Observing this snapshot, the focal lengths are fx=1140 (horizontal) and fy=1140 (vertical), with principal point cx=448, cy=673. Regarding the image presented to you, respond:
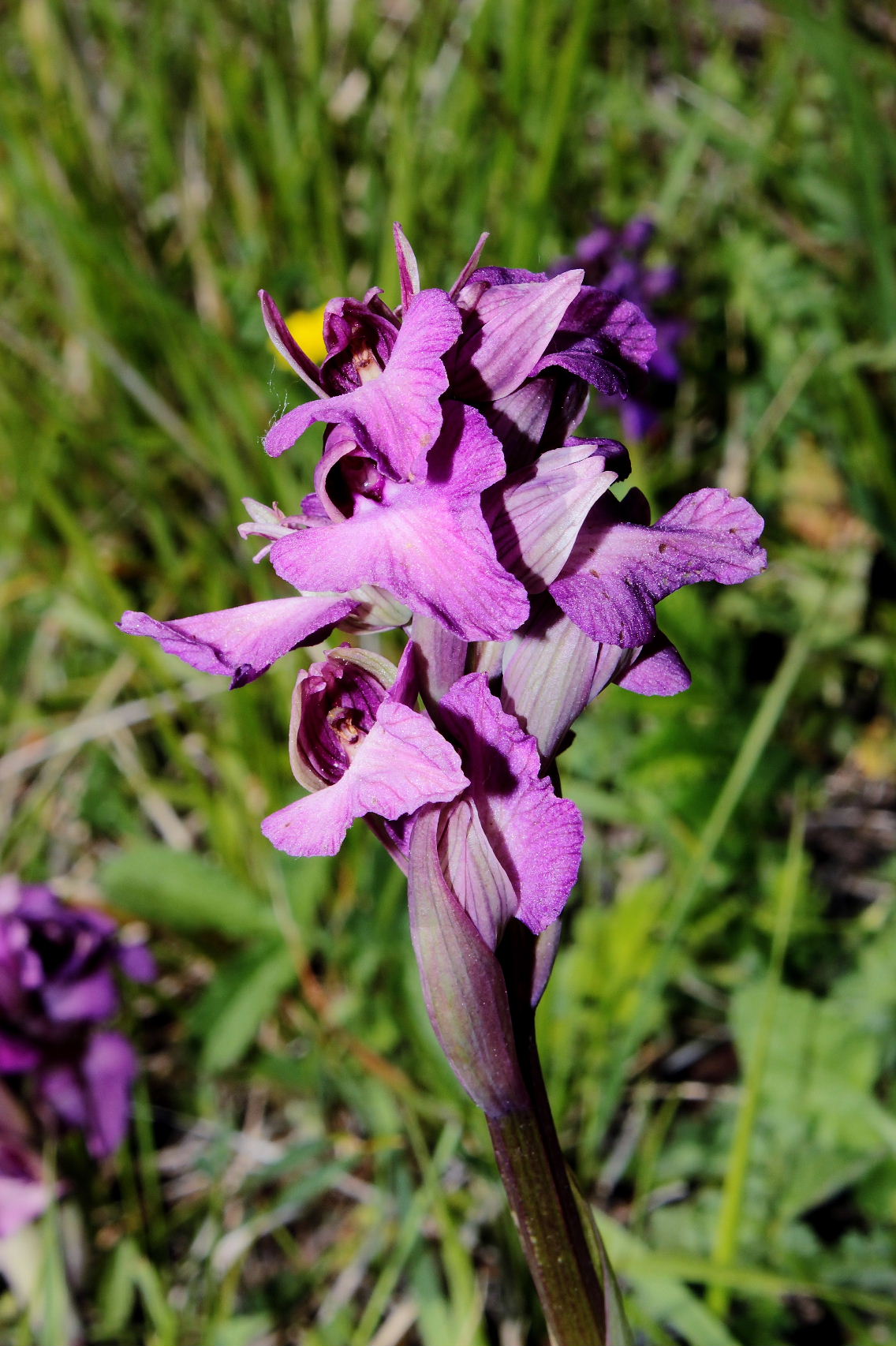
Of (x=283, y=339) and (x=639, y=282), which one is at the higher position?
(x=283, y=339)

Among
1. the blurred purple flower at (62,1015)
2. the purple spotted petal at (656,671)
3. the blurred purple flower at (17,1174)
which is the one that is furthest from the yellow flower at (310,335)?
the purple spotted petal at (656,671)

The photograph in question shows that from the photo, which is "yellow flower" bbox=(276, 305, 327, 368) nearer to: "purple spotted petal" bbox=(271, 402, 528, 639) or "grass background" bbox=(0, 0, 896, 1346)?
"grass background" bbox=(0, 0, 896, 1346)

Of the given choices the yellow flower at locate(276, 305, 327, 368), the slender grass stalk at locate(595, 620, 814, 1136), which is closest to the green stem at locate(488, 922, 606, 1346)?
the slender grass stalk at locate(595, 620, 814, 1136)

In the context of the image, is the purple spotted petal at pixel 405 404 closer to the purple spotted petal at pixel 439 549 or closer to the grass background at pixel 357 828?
the purple spotted petal at pixel 439 549

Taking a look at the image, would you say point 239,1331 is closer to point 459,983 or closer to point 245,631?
point 459,983

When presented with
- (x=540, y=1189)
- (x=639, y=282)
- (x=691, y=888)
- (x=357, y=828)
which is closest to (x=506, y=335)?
(x=540, y=1189)

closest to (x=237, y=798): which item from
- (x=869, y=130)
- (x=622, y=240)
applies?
(x=622, y=240)
